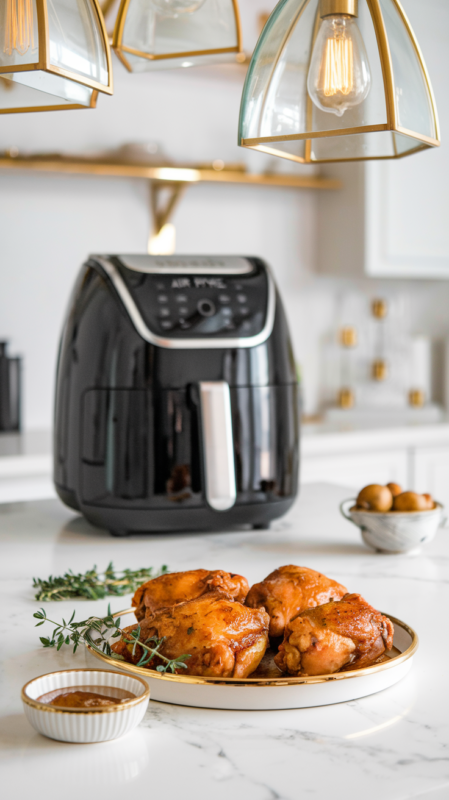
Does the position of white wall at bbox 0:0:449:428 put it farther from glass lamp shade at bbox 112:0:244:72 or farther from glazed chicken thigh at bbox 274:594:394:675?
glazed chicken thigh at bbox 274:594:394:675

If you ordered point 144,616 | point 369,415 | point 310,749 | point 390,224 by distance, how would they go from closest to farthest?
point 310,749, point 144,616, point 390,224, point 369,415

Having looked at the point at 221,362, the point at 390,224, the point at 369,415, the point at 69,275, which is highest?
the point at 390,224

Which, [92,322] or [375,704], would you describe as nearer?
[375,704]

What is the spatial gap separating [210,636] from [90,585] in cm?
31

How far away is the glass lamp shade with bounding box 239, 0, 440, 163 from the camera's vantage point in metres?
0.69

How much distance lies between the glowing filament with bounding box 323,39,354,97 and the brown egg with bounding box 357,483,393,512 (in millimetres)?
469

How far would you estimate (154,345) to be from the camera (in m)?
1.09

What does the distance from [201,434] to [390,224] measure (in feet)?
6.00

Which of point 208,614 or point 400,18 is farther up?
point 400,18

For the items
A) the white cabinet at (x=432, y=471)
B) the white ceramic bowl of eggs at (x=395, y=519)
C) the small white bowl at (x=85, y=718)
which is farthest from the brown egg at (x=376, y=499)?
the white cabinet at (x=432, y=471)

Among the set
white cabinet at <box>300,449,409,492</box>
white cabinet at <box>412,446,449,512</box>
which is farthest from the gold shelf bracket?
white cabinet at <box>412,446,449,512</box>

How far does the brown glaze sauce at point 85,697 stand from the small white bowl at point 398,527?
0.52m

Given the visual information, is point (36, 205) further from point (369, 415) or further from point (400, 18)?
point (400, 18)

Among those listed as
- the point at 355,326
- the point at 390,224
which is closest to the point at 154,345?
the point at 390,224
